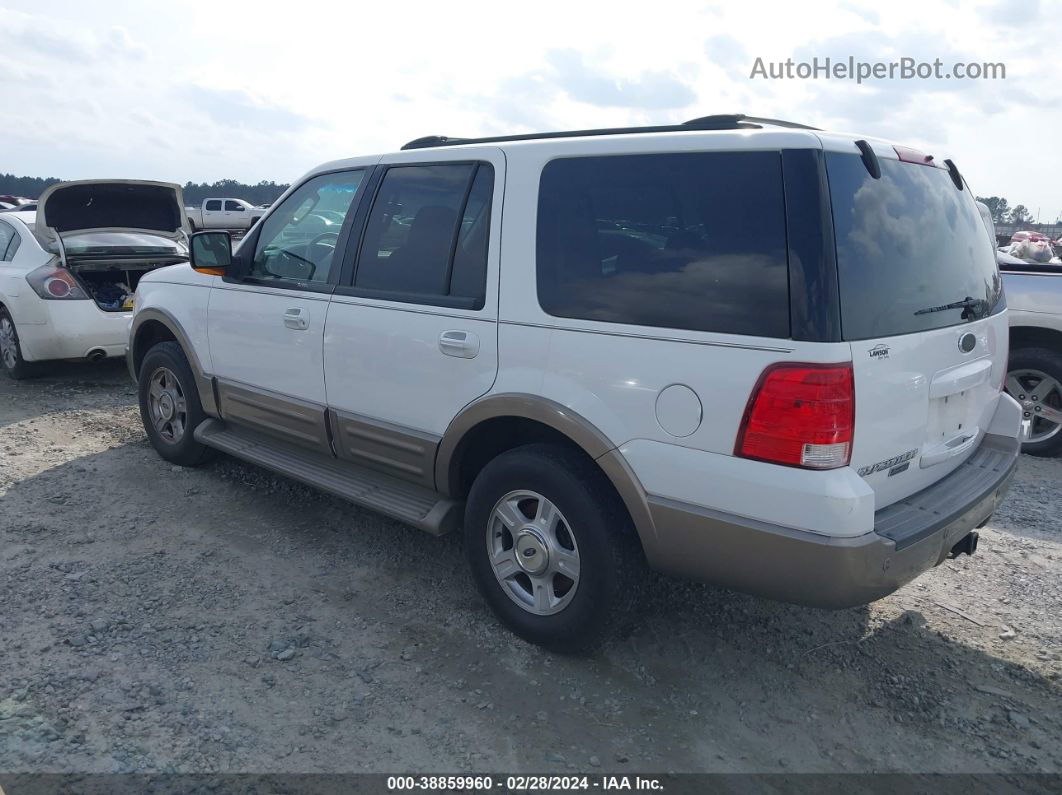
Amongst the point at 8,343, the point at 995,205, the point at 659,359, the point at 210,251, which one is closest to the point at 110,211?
the point at 8,343

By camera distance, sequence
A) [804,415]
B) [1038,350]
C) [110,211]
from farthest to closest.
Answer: [110,211]
[1038,350]
[804,415]

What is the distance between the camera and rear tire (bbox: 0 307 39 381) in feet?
24.2

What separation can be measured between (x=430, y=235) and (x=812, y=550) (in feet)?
6.99

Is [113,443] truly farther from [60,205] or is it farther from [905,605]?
[905,605]

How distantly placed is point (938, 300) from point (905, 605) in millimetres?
1595

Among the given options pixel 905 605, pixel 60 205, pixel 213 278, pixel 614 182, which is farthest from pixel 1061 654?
pixel 60 205

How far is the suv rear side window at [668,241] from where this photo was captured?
258 cm

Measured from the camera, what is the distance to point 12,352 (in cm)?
745

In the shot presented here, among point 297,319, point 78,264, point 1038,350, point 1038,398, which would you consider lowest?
point 1038,398

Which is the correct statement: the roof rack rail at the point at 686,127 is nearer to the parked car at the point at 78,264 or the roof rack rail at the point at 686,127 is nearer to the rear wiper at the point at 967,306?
the rear wiper at the point at 967,306

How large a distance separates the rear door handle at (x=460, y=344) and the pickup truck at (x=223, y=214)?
28.8 metres

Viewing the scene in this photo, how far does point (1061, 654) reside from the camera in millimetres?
3402

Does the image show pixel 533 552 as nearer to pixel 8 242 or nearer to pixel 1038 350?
pixel 1038 350

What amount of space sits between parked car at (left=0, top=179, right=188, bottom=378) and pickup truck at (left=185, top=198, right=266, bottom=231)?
22848mm
